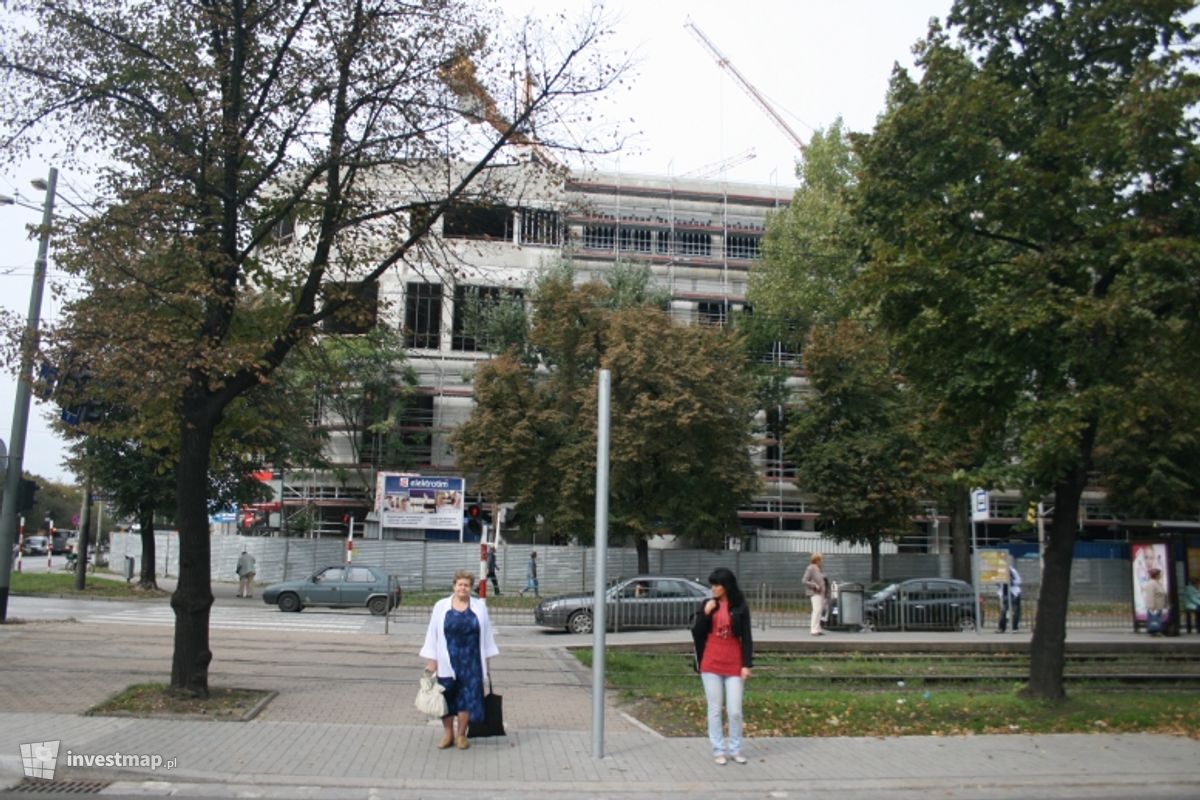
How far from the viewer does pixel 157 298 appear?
37.4 ft

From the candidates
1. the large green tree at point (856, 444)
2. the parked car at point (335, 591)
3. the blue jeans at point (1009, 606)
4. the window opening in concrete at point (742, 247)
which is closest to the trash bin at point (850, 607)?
the blue jeans at point (1009, 606)

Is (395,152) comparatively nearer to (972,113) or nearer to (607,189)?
(972,113)

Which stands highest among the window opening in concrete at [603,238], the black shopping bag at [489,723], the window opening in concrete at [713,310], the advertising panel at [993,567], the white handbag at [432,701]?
the window opening in concrete at [603,238]

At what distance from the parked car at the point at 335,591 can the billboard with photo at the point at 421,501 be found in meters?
9.89

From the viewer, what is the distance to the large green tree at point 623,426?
3384 cm

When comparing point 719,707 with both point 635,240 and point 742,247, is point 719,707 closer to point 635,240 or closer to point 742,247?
point 635,240

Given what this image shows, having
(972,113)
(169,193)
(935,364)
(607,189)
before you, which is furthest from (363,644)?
(607,189)

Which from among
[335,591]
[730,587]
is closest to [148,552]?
[335,591]

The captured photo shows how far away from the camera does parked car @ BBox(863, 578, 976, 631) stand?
24312mm

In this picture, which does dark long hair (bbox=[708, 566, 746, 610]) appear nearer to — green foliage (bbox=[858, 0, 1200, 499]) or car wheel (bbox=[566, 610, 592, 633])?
green foliage (bbox=[858, 0, 1200, 499])

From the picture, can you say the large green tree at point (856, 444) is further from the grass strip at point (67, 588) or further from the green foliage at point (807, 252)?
the grass strip at point (67, 588)

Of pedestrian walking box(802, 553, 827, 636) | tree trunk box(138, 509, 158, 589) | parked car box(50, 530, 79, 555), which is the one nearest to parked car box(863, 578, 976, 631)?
pedestrian walking box(802, 553, 827, 636)

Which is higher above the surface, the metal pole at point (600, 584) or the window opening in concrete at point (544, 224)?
the window opening in concrete at point (544, 224)
